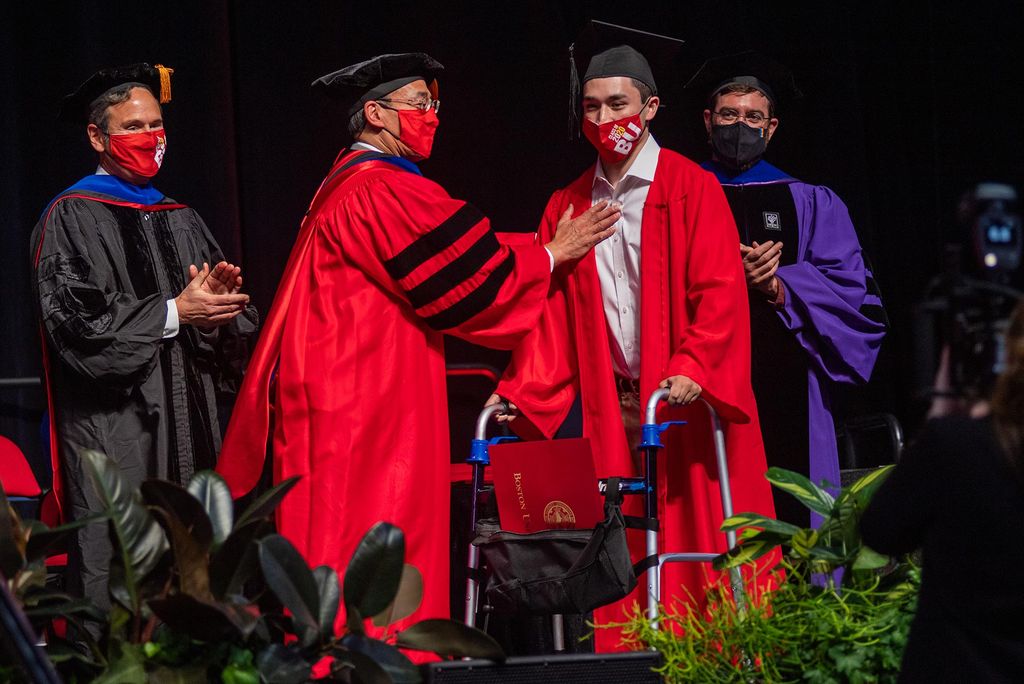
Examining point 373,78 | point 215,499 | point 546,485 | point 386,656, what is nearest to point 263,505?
point 215,499

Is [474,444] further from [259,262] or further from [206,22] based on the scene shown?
[206,22]

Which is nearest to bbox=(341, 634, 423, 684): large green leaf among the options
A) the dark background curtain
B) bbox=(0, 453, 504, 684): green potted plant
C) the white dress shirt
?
bbox=(0, 453, 504, 684): green potted plant

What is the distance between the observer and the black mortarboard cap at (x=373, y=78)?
3652 millimetres

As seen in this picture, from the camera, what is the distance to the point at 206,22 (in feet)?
15.8

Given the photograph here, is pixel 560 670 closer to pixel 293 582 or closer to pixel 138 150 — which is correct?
pixel 293 582

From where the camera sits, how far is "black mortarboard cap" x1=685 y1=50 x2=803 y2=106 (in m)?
4.10

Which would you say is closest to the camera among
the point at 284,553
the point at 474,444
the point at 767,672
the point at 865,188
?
the point at 284,553

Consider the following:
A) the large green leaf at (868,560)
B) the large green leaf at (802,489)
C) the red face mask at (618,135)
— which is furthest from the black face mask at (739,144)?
the large green leaf at (868,560)

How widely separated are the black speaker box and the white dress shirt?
1.36 metres

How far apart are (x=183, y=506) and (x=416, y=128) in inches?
75.3

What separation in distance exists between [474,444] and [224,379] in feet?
3.45

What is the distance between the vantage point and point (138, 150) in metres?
3.80

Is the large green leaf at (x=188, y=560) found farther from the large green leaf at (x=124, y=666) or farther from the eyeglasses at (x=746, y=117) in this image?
the eyeglasses at (x=746, y=117)

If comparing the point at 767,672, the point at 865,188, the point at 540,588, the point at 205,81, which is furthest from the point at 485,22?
the point at 767,672
